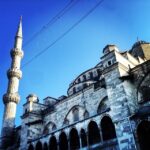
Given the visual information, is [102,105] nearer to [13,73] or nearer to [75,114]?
[75,114]

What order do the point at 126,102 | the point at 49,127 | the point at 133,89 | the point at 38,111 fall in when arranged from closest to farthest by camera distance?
the point at 126,102
the point at 133,89
the point at 49,127
the point at 38,111

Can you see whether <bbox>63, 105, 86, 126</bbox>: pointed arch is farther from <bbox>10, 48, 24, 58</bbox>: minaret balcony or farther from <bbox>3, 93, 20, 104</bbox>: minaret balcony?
<bbox>10, 48, 24, 58</bbox>: minaret balcony

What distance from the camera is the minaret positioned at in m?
18.9

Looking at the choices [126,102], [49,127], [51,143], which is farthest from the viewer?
[49,127]

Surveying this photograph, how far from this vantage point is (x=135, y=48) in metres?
20.5

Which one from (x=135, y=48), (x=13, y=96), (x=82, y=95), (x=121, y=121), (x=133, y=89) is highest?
(x=135, y=48)

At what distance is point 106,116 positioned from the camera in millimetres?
11492

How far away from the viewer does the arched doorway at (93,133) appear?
1182 centimetres

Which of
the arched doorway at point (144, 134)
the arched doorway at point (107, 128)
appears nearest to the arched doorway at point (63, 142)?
the arched doorway at point (107, 128)

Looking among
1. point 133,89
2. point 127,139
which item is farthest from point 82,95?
point 127,139

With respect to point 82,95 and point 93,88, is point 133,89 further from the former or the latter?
point 82,95

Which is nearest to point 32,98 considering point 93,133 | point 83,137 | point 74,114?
point 74,114

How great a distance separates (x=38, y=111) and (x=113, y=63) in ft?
31.2

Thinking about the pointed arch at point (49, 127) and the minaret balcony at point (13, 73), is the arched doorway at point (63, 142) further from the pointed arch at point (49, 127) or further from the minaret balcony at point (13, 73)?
the minaret balcony at point (13, 73)
